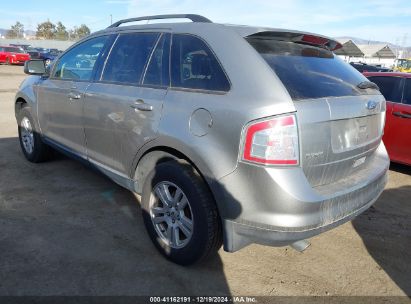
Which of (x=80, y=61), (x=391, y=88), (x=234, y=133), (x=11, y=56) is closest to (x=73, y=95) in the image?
(x=80, y=61)

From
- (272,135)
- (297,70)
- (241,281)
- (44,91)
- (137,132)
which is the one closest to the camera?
(272,135)

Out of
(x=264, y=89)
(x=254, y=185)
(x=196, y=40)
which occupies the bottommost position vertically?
(x=254, y=185)

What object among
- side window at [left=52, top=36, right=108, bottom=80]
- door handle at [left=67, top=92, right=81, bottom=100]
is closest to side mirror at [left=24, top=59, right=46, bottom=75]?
side window at [left=52, top=36, right=108, bottom=80]

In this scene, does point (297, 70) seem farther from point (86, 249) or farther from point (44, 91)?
point (44, 91)

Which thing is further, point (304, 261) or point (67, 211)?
point (67, 211)

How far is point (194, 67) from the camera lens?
2781 mm

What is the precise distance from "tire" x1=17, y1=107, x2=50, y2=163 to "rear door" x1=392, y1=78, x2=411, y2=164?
4.87 meters

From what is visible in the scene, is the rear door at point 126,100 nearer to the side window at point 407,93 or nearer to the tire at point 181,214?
the tire at point 181,214

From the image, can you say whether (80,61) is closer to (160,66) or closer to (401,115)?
(160,66)

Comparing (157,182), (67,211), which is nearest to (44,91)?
(67,211)

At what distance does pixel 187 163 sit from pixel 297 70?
1.02 m

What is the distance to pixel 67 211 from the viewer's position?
3781mm

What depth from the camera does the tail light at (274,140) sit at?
227 cm

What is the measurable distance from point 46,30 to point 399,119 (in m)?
106
